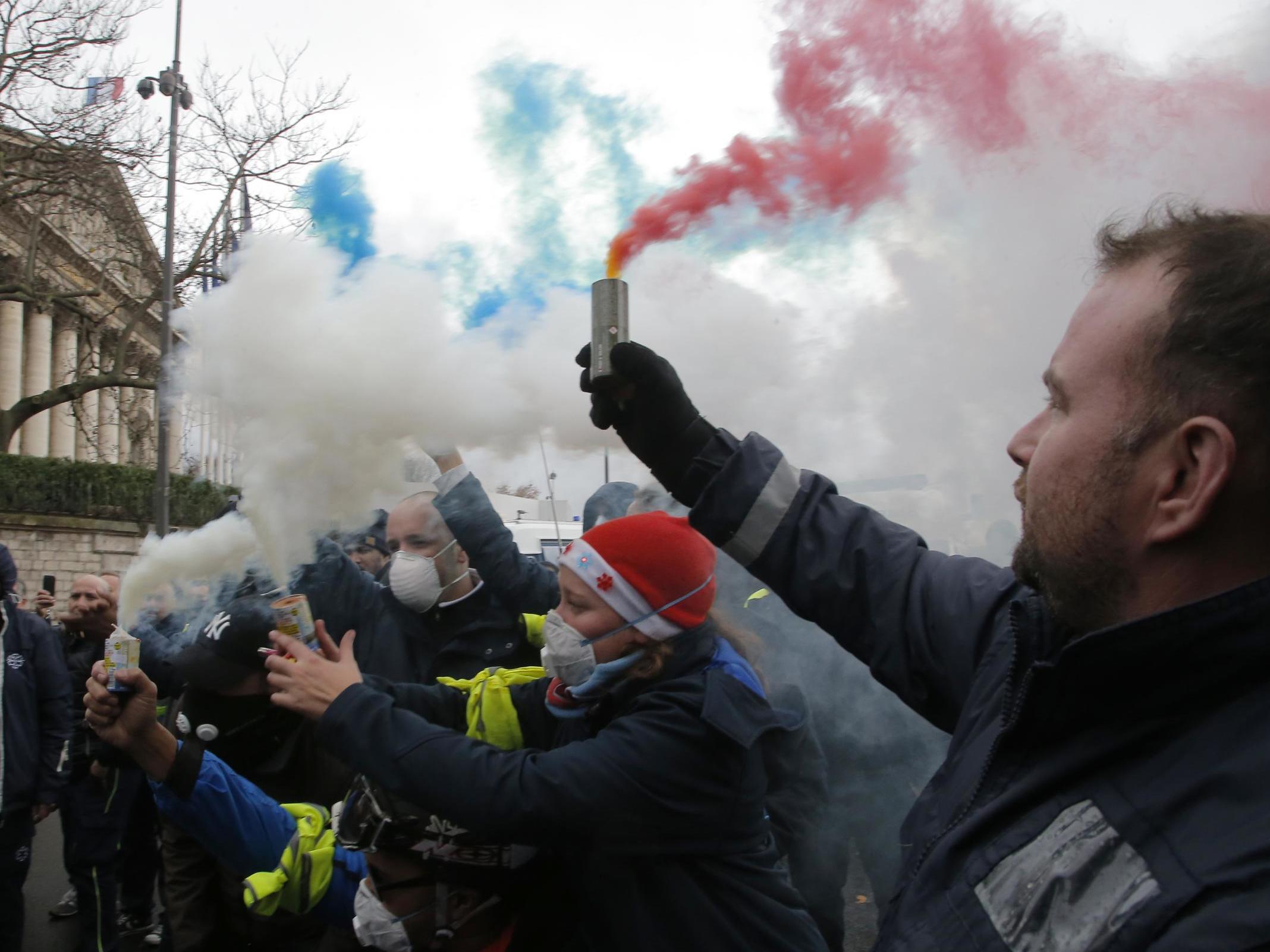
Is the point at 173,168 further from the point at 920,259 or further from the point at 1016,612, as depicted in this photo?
the point at 1016,612

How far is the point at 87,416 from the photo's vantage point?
2412 centimetres

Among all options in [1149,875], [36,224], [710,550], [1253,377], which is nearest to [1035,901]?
[1149,875]

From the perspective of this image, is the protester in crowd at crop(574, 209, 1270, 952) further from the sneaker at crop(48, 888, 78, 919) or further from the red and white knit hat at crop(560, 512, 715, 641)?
the sneaker at crop(48, 888, 78, 919)

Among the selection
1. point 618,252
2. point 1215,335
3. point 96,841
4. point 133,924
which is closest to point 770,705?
point 1215,335

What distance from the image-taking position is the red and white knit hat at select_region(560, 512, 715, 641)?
2.07m

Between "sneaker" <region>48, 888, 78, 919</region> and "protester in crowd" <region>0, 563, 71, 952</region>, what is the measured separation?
128 centimetres

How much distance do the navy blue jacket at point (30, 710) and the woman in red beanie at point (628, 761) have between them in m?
3.38

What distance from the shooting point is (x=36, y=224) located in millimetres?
17656

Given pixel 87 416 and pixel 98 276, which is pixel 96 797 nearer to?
pixel 98 276

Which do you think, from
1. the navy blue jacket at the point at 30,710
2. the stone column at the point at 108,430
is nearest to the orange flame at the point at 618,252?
the navy blue jacket at the point at 30,710

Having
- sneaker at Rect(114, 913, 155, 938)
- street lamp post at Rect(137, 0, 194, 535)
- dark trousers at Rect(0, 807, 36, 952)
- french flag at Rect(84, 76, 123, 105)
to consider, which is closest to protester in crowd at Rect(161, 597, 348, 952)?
dark trousers at Rect(0, 807, 36, 952)

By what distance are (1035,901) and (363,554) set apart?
4.61 metres

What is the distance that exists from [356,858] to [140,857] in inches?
156

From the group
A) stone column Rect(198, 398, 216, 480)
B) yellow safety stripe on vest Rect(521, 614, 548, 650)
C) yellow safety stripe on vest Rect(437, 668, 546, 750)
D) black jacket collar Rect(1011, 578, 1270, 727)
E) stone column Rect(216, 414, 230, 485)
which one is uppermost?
stone column Rect(198, 398, 216, 480)
